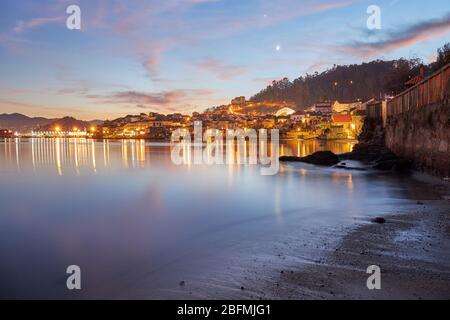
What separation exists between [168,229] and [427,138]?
51.7 feet

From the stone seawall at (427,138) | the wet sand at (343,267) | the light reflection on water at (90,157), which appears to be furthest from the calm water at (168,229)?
the light reflection on water at (90,157)

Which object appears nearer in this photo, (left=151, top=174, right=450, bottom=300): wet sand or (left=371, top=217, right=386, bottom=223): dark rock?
(left=151, top=174, right=450, bottom=300): wet sand

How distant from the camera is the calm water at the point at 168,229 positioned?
6.96 meters

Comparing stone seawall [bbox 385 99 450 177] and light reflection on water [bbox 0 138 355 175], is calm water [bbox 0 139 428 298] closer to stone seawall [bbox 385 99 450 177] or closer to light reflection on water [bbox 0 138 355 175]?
stone seawall [bbox 385 99 450 177]

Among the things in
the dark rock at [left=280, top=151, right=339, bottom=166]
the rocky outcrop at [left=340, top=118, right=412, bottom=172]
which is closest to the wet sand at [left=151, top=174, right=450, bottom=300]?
the rocky outcrop at [left=340, top=118, right=412, bottom=172]

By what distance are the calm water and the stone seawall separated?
1.78 meters

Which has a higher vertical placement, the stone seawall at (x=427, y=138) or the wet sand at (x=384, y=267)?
the stone seawall at (x=427, y=138)

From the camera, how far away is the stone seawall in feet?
57.8

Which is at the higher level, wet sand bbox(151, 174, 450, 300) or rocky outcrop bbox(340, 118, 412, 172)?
rocky outcrop bbox(340, 118, 412, 172)

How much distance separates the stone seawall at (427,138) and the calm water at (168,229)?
1.78 metres

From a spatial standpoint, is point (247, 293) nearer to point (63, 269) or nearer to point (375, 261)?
point (375, 261)

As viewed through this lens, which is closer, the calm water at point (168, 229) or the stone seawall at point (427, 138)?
the calm water at point (168, 229)

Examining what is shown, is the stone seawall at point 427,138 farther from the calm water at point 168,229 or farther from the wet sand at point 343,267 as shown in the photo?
the wet sand at point 343,267
